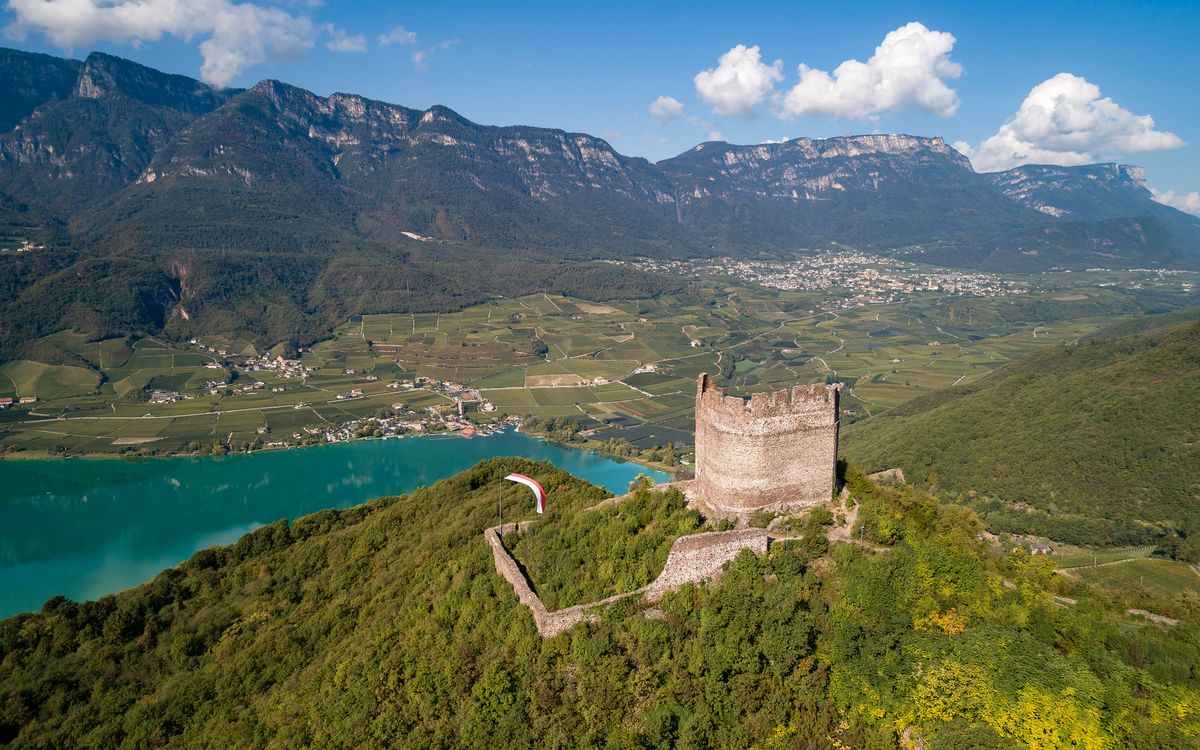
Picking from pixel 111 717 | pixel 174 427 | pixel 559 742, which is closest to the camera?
pixel 559 742

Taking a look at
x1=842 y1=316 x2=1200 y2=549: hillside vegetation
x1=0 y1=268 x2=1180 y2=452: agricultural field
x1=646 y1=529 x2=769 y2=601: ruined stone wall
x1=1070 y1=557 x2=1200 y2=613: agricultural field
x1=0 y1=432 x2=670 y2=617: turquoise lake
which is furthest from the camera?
x1=0 y1=268 x2=1180 y2=452: agricultural field

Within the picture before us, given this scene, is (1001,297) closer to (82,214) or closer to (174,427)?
Answer: (174,427)

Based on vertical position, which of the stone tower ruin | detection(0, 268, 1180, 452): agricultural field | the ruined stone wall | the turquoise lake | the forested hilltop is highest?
the stone tower ruin

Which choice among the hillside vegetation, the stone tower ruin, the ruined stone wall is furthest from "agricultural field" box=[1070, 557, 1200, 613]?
the ruined stone wall

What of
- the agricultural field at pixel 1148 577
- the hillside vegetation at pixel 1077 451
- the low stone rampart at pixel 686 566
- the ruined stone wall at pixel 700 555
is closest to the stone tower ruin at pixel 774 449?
the low stone rampart at pixel 686 566

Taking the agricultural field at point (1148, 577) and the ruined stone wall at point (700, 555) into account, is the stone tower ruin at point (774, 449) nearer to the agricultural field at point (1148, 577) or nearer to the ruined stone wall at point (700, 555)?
the ruined stone wall at point (700, 555)

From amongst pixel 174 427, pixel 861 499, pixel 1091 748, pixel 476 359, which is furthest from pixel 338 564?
pixel 476 359

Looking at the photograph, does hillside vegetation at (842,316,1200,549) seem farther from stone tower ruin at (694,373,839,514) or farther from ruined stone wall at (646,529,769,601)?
ruined stone wall at (646,529,769,601)

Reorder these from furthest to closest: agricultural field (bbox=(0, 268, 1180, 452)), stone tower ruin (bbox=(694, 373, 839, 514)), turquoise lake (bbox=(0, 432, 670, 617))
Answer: agricultural field (bbox=(0, 268, 1180, 452))
turquoise lake (bbox=(0, 432, 670, 617))
stone tower ruin (bbox=(694, 373, 839, 514))
